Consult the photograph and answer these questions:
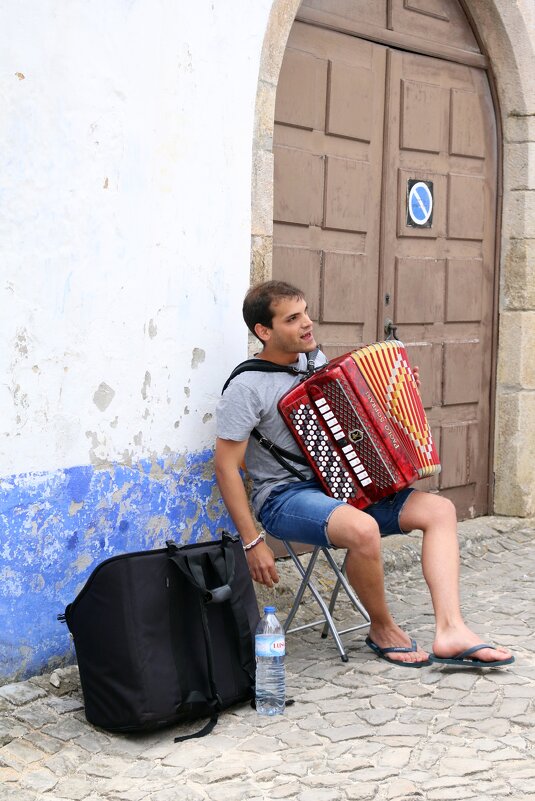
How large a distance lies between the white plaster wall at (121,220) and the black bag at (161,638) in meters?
0.59

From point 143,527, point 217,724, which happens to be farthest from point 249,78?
point 217,724

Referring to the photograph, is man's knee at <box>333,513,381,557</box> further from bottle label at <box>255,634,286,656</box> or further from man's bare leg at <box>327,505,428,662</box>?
bottle label at <box>255,634,286,656</box>

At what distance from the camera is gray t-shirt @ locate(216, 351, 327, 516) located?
14.5ft

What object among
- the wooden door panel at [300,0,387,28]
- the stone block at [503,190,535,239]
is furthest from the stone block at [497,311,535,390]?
the wooden door panel at [300,0,387,28]

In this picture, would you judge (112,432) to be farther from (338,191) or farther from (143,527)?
(338,191)

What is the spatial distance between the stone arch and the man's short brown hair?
2.59 m

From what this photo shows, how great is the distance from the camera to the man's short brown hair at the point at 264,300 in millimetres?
4508

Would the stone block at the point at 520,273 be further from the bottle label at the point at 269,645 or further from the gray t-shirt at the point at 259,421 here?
the bottle label at the point at 269,645

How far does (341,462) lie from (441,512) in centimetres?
45

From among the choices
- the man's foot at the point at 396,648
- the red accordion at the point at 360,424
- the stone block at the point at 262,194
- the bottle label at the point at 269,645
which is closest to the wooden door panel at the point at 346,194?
the stone block at the point at 262,194

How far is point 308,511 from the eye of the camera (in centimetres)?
429

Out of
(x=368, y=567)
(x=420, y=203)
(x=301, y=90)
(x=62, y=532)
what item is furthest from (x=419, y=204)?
(x=62, y=532)

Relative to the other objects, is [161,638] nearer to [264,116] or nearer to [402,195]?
[264,116]

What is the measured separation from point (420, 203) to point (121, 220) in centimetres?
242
